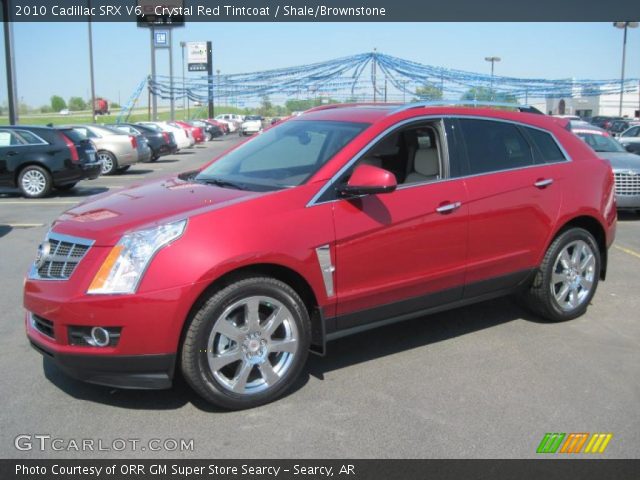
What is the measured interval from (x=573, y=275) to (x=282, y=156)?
8.81 ft

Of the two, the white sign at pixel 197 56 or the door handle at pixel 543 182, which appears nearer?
the door handle at pixel 543 182

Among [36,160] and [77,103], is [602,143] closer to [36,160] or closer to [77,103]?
[36,160]

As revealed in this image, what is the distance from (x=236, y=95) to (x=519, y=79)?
523 inches

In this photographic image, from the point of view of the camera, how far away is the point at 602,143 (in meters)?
13.3

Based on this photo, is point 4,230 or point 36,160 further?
point 36,160

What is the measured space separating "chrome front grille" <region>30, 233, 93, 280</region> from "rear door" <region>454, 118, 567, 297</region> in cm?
266

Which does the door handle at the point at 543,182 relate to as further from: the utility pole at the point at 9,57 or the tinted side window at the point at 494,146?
the utility pole at the point at 9,57

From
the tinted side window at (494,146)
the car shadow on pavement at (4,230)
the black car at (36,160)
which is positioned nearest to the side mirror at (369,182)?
the tinted side window at (494,146)

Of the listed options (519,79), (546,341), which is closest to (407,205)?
(546,341)

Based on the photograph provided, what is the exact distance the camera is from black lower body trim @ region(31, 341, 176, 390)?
367cm

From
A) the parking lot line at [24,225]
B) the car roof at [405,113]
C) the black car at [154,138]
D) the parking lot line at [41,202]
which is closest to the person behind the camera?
the car roof at [405,113]

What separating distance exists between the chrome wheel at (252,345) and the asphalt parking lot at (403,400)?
0.66 feet

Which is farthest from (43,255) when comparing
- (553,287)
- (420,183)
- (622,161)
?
(622,161)

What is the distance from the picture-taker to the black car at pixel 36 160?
14.5 metres
